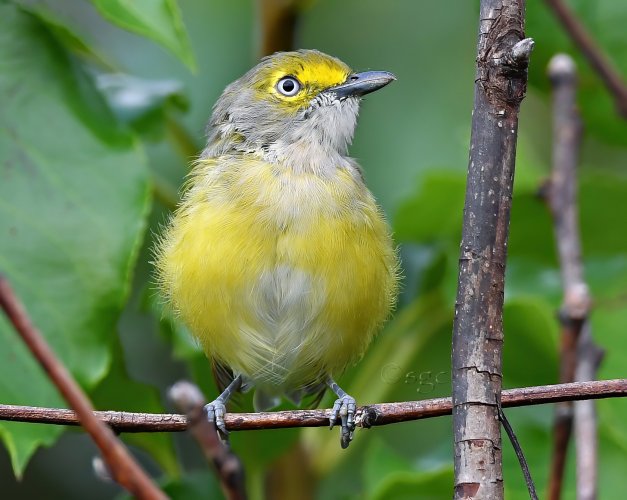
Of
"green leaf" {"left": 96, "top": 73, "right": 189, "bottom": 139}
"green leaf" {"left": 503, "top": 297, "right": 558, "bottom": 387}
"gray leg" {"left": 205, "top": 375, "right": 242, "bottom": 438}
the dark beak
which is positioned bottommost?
"gray leg" {"left": 205, "top": 375, "right": 242, "bottom": 438}

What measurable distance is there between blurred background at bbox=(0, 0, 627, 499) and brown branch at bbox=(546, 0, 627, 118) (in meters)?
0.79

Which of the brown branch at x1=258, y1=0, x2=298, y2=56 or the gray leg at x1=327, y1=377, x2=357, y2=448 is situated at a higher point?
the brown branch at x1=258, y1=0, x2=298, y2=56

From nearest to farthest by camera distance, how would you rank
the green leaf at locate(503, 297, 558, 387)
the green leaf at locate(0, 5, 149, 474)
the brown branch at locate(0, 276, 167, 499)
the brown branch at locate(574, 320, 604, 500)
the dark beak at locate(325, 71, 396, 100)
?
1. the brown branch at locate(0, 276, 167, 499)
2. the brown branch at locate(574, 320, 604, 500)
3. the green leaf at locate(0, 5, 149, 474)
4. the green leaf at locate(503, 297, 558, 387)
5. the dark beak at locate(325, 71, 396, 100)

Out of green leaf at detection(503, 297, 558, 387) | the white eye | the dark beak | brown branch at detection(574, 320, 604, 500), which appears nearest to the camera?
brown branch at detection(574, 320, 604, 500)

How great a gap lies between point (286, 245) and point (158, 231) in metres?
0.83

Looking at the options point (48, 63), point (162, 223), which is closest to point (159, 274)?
point (162, 223)

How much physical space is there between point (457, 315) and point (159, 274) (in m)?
2.10

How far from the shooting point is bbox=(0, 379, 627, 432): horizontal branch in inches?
73.1

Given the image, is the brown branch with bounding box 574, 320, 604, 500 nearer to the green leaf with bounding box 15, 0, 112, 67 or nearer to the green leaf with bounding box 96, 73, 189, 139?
the green leaf with bounding box 96, 73, 189, 139

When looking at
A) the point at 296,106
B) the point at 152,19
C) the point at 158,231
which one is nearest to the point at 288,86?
the point at 296,106

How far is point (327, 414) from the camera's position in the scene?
228 cm

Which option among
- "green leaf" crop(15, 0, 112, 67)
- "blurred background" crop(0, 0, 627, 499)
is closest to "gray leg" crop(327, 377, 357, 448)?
"blurred background" crop(0, 0, 627, 499)

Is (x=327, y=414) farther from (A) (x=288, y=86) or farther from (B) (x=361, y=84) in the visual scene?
(A) (x=288, y=86)

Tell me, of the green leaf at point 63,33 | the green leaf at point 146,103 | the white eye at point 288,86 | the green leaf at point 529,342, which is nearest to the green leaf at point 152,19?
the green leaf at point 63,33
